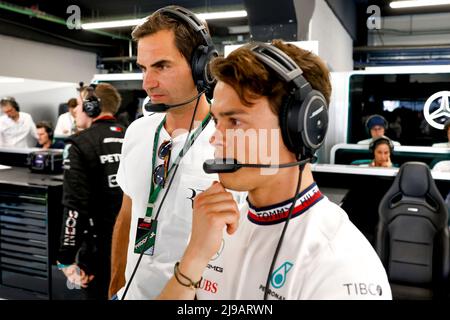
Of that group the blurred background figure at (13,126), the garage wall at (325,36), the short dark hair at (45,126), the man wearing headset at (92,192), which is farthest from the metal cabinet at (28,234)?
the garage wall at (325,36)

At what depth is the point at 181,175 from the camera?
34.8 inches

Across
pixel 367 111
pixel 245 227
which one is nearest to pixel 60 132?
A: pixel 367 111

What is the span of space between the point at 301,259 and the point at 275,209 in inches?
3.9

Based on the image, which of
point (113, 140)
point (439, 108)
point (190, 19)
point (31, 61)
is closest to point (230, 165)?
point (190, 19)

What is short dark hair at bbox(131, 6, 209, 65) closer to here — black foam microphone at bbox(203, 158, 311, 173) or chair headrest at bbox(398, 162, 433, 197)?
black foam microphone at bbox(203, 158, 311, 173)

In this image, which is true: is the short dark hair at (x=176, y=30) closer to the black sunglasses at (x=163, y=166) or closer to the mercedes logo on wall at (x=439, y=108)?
the black sunglasses at (x=163, y=166)

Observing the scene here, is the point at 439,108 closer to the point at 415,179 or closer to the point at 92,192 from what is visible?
the point at 415,179

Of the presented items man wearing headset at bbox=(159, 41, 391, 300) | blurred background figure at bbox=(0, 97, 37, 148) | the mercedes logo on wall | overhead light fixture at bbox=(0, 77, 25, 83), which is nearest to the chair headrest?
the mercedes logo on wall

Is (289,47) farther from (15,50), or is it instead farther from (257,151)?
(15,50)

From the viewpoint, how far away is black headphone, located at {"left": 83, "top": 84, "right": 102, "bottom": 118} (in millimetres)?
1369

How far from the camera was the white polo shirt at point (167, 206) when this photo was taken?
88cm

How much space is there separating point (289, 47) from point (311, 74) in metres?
0.06

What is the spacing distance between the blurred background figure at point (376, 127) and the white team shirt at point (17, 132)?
276cm

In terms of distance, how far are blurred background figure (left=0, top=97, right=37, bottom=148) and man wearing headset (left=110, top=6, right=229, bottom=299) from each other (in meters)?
2.18
